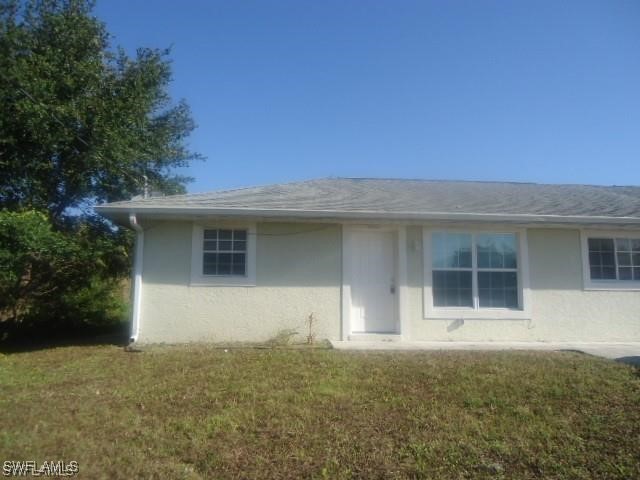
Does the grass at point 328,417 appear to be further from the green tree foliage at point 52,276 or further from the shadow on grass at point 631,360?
the green tree foliage at point 52,276

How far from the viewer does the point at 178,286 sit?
8.07m

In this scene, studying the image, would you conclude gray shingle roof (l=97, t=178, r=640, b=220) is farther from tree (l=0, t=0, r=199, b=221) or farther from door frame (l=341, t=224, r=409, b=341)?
tree (l=0, t=0, r=199, b=221)

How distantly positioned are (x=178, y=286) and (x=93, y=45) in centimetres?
1002

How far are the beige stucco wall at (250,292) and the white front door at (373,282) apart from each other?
0.42 metres

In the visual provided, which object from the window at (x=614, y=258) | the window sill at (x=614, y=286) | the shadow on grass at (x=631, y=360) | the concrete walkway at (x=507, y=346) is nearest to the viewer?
the shadow on grass at (x=631, y=360)

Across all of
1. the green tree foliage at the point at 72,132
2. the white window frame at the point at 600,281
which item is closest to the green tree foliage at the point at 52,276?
the green tree foliage at the point at 72,132

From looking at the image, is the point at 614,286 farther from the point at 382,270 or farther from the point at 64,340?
the point at 64,340

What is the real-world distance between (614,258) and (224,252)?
8.03 metres

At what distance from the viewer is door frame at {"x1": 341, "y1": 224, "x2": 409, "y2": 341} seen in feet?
26.9

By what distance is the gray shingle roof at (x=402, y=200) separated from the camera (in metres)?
7.90

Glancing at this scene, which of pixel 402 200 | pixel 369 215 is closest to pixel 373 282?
pixel 369 215

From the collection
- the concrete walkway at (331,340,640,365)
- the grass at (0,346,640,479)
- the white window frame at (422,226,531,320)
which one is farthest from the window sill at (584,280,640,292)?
the grass at (0,346,640,479)

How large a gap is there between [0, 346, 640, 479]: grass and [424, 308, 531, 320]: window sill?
1.65 m

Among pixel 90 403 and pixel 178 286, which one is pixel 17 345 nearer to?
pixel 178 286
